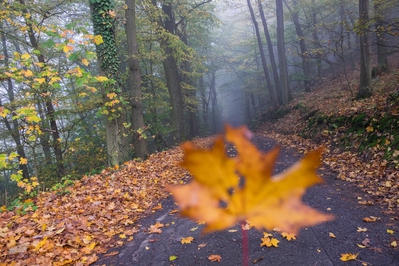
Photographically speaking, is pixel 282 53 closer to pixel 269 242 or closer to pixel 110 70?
pixel 110 70

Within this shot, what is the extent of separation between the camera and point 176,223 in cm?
399

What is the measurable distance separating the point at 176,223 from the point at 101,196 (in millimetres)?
1980

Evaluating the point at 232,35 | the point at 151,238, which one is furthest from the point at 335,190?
the point at 232,35

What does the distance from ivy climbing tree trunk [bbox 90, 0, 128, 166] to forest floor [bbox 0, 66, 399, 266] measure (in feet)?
5.77

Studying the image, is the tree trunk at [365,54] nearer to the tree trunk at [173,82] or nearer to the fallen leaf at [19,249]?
the tree trunk at [173,82]

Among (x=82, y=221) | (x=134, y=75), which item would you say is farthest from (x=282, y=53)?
(x=82, y=221)

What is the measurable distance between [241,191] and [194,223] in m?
3.83

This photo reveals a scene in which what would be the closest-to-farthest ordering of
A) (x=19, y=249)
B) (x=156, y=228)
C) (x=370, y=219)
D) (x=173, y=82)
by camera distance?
(x=19, y=249) < (x=370, y=219) < (x=156, y=228) < (x=173, y=82)

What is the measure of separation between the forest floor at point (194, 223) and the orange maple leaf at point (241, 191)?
1.10 meters

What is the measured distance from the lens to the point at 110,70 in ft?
25.4

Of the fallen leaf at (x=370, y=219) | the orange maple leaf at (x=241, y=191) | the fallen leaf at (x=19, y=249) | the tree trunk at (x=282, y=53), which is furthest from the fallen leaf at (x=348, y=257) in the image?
the tree trunk at (x=282, y=53)

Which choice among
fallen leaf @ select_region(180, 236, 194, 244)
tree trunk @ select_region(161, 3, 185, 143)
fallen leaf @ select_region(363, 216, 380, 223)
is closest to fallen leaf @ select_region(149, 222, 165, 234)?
fallen leaf @ select_region(180, 236, 194, 244)

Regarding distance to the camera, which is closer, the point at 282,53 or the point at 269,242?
the point at 269,242

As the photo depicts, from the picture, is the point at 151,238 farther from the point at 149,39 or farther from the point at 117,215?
the point at 149,39
